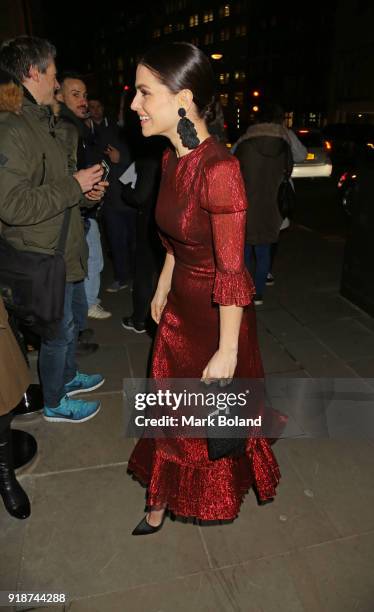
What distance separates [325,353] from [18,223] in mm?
2909

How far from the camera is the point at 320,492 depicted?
2602 millimetres

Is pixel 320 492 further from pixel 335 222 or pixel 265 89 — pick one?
pixel 265 89

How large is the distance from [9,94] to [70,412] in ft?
6.75

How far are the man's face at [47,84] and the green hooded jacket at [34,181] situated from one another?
0.21 ft

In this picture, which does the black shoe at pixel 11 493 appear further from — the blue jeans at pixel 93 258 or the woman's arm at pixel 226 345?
the blue jeans at pixel 93 258

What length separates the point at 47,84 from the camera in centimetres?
258

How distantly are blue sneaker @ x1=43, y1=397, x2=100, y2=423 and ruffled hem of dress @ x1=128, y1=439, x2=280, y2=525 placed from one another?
3.40ft

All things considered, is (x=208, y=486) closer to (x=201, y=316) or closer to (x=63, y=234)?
(x=201, y=316)

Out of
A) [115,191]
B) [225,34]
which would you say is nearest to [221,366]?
[115,191]

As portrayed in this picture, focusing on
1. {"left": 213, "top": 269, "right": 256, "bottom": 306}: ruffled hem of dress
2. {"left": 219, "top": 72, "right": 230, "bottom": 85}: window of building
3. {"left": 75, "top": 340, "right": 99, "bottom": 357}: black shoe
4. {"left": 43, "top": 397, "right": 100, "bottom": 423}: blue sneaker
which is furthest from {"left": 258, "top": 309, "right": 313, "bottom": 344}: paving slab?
{"left": 219, "top": 72, "right": 230, "bottom": 85}: window of building

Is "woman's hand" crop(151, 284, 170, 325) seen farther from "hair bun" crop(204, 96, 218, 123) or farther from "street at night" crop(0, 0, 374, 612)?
"hair bun" crop(204, 96, 218, 123)

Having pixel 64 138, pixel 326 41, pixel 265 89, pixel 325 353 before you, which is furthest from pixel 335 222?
pixel 265 89

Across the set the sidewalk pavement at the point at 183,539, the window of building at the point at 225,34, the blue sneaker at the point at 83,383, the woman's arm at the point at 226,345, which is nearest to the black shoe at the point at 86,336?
the blue sneaker at the point at 83,383

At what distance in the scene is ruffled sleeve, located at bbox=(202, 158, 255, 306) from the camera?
1624 mm
